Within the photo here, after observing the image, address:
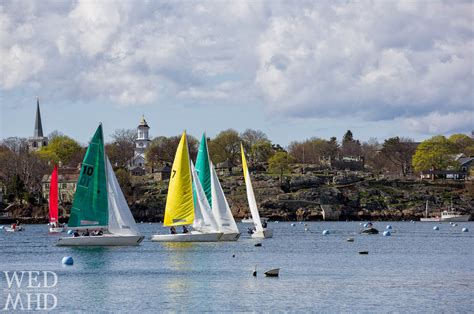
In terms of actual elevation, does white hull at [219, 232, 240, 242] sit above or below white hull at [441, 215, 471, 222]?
below

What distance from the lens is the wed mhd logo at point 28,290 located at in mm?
46094

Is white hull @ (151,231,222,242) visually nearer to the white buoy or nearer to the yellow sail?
the yellow sail

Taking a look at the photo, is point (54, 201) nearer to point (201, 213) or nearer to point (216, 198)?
point (216, 198)

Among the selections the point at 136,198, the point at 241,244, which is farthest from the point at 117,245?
the point at 136,198

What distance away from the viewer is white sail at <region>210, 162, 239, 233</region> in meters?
88.8

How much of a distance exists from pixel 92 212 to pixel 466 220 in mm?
126798

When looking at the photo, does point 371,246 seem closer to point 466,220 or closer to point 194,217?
point 194,217

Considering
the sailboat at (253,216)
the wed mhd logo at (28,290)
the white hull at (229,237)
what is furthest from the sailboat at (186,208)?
the wed mhd logo at (28,290)

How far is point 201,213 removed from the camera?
285 feet

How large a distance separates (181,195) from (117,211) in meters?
9.09

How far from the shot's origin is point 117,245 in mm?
78875

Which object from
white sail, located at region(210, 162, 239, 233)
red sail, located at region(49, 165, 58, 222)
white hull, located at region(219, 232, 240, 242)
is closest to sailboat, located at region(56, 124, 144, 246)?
white hull, located at region(219, 232, 240, 242)

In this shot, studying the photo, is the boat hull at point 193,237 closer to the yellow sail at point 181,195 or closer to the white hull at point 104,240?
the yellow sail at point 181,195

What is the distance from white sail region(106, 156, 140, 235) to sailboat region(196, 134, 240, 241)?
10950 mm
